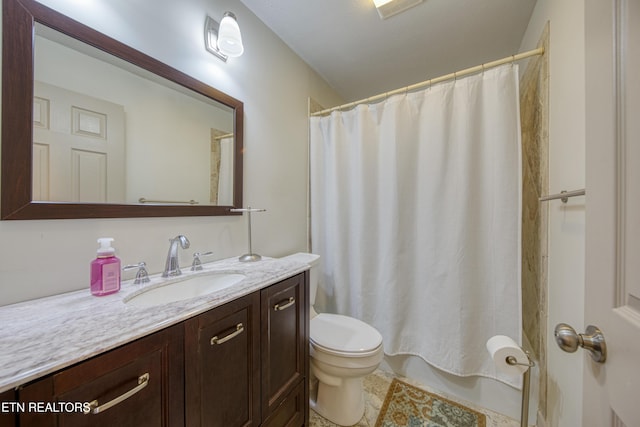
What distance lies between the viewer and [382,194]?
1.63 m

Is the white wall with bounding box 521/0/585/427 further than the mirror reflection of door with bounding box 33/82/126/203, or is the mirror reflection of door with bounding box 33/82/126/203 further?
the white wall with bounding box 521/0/585/427

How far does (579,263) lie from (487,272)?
49 cm

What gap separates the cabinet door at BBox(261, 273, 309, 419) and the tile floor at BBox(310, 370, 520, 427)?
1.34 feet

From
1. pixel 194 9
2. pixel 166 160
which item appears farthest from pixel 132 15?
pixel 166 160

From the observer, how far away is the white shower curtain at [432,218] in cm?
128

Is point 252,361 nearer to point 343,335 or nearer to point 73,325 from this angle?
point 73,325

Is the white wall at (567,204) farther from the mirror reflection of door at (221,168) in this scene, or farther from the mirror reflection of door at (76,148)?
the mirror reflection of door at (76,148)

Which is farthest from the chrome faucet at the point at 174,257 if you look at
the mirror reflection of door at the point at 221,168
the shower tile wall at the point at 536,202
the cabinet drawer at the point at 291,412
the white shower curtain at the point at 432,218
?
the shower tile wall at the point at 536,202

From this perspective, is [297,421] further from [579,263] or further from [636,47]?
[636,47]

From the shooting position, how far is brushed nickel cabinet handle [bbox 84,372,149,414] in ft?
1.63

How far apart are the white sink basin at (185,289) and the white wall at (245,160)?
0.13m

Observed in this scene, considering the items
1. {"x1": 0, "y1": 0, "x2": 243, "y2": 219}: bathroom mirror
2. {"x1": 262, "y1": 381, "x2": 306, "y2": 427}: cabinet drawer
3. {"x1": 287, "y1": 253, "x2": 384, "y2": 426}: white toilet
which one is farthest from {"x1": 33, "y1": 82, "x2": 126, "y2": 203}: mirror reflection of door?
{"x1": 287, "y1": 253, "x2": 384, "y2": 426}: white toilet

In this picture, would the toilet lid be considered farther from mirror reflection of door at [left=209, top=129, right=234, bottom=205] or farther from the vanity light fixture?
the vanity light fixture

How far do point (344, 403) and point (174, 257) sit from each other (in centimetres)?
119
